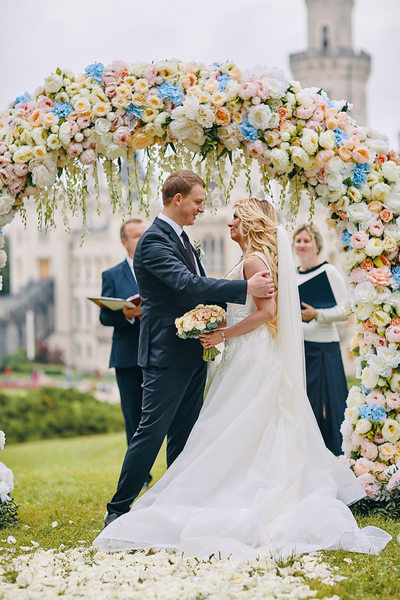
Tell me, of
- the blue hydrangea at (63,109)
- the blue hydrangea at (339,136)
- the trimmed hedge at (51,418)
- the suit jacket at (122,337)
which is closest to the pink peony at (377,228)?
the blue hydrangea at (339,136)

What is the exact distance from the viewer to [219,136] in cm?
558

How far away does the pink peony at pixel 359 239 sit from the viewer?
566cm

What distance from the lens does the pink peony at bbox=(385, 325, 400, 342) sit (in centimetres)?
558

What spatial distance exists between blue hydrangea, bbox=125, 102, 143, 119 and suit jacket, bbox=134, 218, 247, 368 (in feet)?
2.85

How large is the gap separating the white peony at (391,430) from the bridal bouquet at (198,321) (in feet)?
5.53

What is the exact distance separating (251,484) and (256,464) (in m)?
0.16

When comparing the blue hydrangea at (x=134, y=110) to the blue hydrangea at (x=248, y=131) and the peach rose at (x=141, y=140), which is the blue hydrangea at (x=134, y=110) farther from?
the blue hydrangea at (x=248, y=131)

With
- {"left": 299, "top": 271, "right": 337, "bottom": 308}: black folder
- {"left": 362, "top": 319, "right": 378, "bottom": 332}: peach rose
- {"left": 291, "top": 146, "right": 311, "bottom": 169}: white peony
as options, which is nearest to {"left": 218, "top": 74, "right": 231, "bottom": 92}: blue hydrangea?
{"left": 291, "top": 146, "right": 311, "bottom": 169}: white peony

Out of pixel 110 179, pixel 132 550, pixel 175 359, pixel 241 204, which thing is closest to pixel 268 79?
pixel 241 204

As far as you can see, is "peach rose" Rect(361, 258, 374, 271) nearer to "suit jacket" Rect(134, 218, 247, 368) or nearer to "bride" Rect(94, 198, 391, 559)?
"bride" Rect(94, 198, 391, 559)

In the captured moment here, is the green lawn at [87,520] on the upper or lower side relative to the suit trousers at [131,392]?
lower

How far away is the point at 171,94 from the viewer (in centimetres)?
548

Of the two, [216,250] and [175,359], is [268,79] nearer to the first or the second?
[175,359]

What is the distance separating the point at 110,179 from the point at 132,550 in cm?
280
